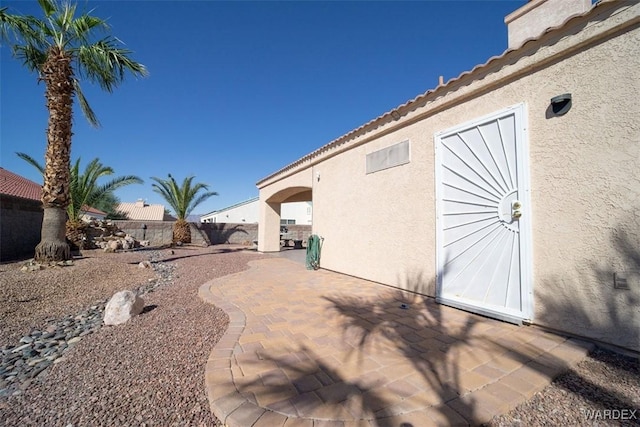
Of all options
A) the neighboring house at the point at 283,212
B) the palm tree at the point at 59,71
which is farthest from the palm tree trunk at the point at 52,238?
the neighboring house at the point at 283,212

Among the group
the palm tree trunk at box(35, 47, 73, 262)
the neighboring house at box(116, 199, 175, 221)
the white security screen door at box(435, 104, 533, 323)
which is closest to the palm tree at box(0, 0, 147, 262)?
the palm tree trunk at box(35, 47, 73, 262)

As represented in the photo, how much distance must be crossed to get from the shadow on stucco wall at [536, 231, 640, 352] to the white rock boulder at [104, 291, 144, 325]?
20.3 ft

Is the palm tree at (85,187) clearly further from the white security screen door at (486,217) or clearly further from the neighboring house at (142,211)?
the neighboring house at (142,211)

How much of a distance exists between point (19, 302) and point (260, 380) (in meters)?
5.84

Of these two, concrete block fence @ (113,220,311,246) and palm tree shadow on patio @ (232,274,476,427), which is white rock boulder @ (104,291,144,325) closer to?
palm tree shadow on patio @ (232,274,476,427)

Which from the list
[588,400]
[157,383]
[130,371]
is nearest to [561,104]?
[588,400]

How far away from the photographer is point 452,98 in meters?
4.58

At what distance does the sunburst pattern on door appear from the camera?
378 centimetres

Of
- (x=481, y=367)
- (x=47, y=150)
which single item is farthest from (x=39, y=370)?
(x=47, y=150)

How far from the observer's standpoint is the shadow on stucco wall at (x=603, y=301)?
277cm

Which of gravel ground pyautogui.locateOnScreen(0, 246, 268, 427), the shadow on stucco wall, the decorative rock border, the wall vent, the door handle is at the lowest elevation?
the decorative rock border

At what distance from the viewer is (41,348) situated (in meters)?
3.39

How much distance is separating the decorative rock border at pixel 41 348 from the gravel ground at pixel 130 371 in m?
0.16

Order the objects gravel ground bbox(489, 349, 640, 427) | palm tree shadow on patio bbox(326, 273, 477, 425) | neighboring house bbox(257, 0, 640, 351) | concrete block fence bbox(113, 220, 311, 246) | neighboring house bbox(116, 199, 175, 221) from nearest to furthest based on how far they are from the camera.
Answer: gravel ground bbox(489, 349, 640, 427) < palm tree shadow on patio bbox(326, 273, 477, 425) < neighboring house bbox(257, 0, 640, 351) < concrete block fence bbox(113, 220, 311, 246) < neighboring house bbox(116, 199, 175, 221)
